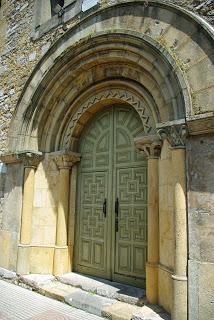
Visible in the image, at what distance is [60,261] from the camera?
4.43m

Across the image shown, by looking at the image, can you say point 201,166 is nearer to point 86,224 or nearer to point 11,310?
point 86,224

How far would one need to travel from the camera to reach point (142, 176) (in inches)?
156

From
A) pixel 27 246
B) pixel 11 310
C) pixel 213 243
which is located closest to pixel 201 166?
pixel 213 243

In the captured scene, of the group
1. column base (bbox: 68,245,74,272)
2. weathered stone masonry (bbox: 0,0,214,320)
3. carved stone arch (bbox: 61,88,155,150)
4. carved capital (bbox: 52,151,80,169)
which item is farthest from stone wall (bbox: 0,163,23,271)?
carved stone arch (bbox: 61,88,155,150)

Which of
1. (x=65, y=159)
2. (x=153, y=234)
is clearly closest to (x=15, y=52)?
(x=65, y=159)

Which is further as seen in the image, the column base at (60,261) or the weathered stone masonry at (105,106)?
the column base at (60,261)

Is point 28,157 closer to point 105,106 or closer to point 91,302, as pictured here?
point 105,106

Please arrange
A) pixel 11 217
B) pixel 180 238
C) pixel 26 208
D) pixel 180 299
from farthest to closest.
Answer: pixel 11 217 < pixel 26 208 < pixel 180 238 < pixel 180 299

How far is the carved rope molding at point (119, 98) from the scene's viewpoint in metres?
3.81

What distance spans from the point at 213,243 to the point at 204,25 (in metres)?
2.24

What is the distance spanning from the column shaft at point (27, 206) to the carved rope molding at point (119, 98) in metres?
0.79

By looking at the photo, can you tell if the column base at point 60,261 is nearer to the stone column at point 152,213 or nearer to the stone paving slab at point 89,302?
the stone paving slab at point 89,302

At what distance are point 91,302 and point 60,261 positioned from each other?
1129 mm

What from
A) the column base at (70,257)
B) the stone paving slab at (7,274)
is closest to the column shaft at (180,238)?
the column base at (70,257)
